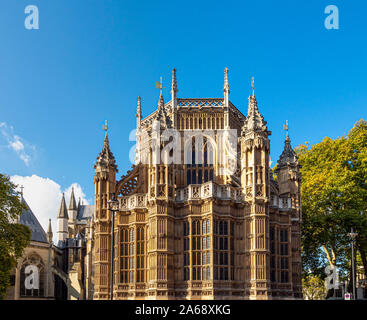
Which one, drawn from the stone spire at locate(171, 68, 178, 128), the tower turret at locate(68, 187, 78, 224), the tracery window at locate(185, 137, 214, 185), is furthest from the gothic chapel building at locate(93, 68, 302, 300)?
the tower turret at locate(68, 187, 78, 224)

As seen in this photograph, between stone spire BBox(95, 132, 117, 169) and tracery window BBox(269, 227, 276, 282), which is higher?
stone spire BBox(95, 132, 117, 169)

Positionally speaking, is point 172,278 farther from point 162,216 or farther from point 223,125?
point 223,125

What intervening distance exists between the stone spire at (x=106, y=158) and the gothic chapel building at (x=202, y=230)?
0.08 metres

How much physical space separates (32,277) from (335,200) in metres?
41.8

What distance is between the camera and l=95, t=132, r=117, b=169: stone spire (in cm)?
3750

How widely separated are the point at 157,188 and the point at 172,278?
609 centimetres

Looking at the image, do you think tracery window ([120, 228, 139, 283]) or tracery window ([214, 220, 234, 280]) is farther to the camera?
tracery window ([120, 228, 139, 283])

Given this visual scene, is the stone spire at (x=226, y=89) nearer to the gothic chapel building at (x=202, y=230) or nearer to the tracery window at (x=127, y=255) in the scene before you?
the gothic chapel building at (x=202, y=230)

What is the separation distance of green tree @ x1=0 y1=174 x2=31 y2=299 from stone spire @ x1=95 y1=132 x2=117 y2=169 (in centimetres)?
650

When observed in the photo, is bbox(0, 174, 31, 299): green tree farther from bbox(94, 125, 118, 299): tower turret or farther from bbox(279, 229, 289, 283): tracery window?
bbox(279, 229, 289, 283): tracery window

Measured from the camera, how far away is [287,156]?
40.2 meters

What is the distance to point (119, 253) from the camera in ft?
115

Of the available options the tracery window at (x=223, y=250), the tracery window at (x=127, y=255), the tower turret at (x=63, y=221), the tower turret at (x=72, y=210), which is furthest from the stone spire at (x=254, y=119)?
the tower turret at (x=72, y=210)

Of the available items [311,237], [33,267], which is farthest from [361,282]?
[33,267]
